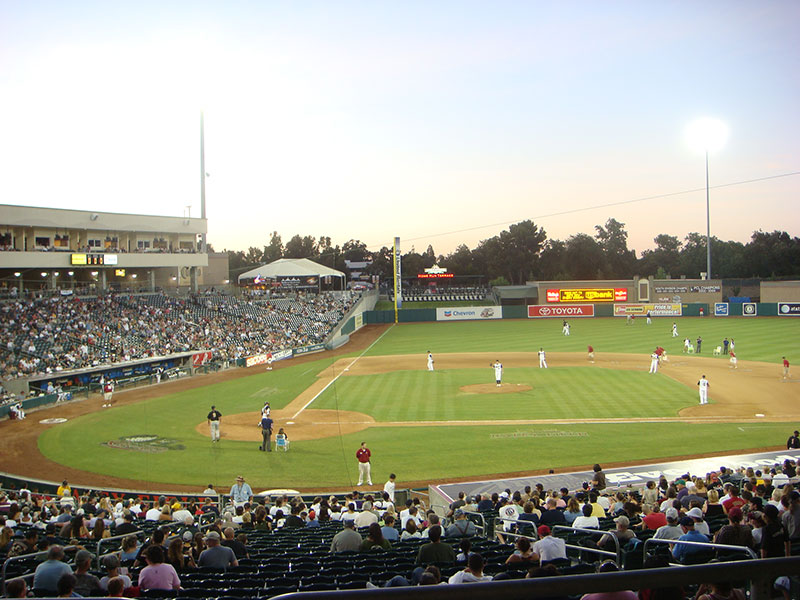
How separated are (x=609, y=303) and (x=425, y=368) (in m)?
42.4

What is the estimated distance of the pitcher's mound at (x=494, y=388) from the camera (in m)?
35.8

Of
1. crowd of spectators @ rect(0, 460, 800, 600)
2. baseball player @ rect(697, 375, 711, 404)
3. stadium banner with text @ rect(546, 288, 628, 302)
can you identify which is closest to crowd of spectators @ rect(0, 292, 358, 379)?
crowd of spectators @ rect(0, 460, 800, 600)

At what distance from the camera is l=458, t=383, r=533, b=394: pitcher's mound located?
35844 millimetres

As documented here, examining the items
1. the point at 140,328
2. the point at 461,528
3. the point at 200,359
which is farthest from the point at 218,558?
the point at 140,328

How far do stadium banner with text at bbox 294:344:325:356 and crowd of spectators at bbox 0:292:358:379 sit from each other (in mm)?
1197

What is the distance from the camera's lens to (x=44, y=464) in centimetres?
2480

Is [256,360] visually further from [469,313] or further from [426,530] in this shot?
[426,530]

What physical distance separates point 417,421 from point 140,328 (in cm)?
2770

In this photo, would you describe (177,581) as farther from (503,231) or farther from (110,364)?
(503,231)

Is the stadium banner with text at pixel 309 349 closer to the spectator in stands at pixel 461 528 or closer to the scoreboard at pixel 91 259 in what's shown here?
the scoreboard at pixel 91 259

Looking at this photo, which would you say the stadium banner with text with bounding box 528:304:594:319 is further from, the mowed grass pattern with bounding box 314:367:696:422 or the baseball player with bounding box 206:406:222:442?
the baseball player with bounding box 206:406:222:442

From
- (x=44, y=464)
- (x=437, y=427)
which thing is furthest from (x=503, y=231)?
(x=44, y=464)

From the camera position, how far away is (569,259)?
124m

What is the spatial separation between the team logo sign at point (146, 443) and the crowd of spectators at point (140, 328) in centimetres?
1272
